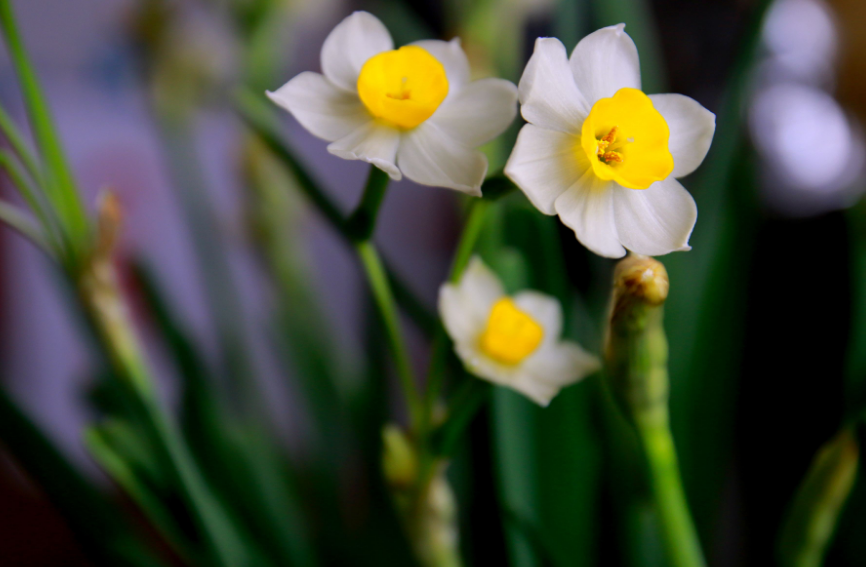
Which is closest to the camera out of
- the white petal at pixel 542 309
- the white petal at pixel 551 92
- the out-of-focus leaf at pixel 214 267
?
the white petal at pixel 551 92

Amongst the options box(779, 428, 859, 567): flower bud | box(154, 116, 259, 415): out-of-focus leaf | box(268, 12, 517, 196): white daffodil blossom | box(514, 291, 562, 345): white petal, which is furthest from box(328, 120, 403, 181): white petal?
box(154, 116, 259, 415): out-of-focus leaf

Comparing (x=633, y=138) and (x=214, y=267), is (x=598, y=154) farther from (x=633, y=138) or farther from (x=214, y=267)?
(x=214, y=267)

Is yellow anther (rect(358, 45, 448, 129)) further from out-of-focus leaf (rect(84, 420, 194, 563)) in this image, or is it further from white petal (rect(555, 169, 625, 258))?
out-of-focus leaf (rect(84, 420, 194, 563))

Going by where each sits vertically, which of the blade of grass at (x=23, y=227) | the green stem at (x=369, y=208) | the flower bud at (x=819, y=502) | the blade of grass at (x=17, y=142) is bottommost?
the flower bud at (x=819, y=502)

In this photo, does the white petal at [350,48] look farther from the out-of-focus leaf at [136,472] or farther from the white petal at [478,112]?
the out-of-focus leaf at [136,472]

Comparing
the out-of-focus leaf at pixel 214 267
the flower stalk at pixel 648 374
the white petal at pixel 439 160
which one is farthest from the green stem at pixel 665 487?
the out-of-focus leaf at pixel 214 267
